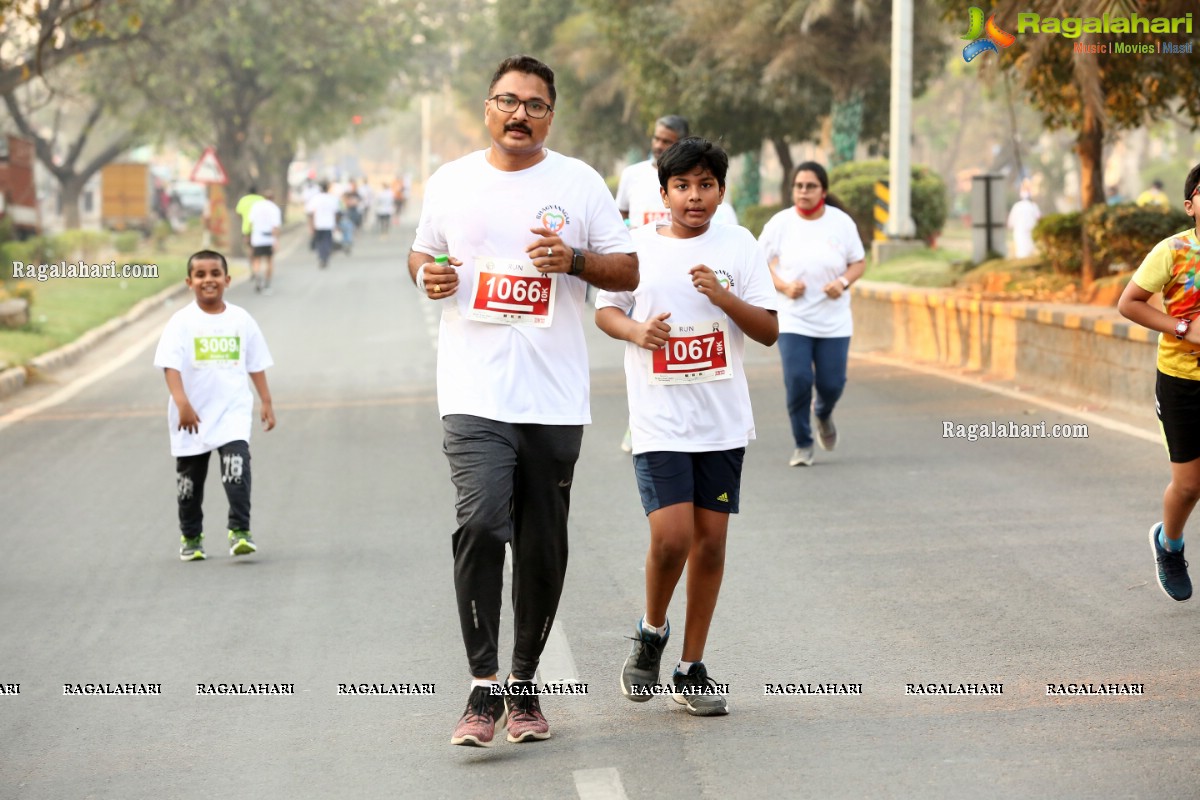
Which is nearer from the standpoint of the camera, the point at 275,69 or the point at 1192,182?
the point at 1192,182

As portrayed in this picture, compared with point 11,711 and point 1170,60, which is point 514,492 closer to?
point 11,711

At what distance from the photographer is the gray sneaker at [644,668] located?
561 centimetres

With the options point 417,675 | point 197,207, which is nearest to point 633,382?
point 417,675

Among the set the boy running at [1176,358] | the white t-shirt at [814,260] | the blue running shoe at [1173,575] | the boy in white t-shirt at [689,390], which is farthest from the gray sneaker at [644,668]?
the white t-shirt at [814,260]

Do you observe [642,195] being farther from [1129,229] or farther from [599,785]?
[1129,229]

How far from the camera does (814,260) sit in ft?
35.4

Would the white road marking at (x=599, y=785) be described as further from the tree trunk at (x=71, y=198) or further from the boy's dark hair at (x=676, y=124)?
the tree trunk at (x=71, y=198)

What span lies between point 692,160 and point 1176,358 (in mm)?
2439

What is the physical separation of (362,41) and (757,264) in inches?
1635

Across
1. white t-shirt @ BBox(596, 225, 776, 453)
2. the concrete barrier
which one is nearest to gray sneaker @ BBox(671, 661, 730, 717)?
white t-shirt @ BBox(596, 225, 776, 453)

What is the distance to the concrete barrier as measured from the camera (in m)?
13.0

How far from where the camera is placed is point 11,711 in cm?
593

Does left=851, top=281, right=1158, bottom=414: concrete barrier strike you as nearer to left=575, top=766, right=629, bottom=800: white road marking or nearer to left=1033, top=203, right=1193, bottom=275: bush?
left=1033, top=203, right=1193, bottom=275: bush

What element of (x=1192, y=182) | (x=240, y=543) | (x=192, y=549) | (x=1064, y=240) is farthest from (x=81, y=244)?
(x=1192, y=182)
